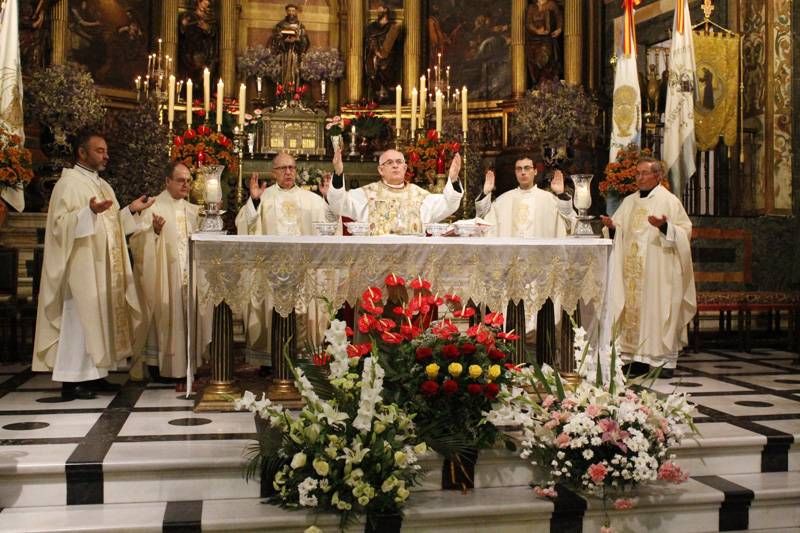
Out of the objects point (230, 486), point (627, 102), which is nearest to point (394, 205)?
point (230, 486)

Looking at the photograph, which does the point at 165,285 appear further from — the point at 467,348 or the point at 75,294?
A: the point at 467,348

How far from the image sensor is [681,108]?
35.4ft

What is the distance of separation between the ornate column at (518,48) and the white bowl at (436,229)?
824 cm

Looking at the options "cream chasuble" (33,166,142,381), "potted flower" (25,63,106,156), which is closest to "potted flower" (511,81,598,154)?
"potted flower" (25,63,106,156)

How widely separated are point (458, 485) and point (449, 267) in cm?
173

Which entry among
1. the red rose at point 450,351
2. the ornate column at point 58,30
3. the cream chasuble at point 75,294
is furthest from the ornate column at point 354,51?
the red rose at point 450,351

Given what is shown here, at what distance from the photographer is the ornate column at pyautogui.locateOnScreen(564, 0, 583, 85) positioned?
14336mm

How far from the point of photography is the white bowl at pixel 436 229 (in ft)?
22.3

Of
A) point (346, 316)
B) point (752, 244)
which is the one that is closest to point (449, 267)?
point (346, 316)

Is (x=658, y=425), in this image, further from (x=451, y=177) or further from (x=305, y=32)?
(x=305, y=32)

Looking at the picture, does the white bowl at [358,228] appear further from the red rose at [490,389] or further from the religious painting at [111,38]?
the religious painting at [111,38]

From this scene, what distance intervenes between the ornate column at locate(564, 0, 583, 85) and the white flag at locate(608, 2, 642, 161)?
3169 mm

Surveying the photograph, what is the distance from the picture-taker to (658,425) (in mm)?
4980

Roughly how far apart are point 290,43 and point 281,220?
7327 mm
